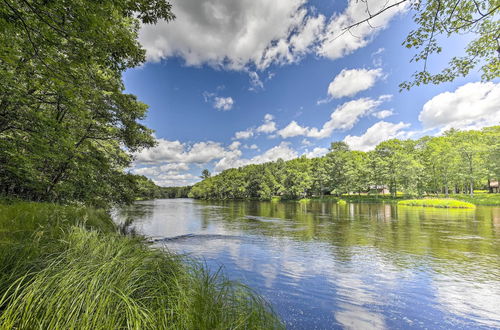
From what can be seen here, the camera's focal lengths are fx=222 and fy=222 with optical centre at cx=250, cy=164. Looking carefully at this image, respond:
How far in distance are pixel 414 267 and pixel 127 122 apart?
14.4m

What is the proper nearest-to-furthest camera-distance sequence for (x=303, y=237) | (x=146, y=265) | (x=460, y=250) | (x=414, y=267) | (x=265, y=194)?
(x=146, y=265) < (x=414, y=267) < (x=460, y=250) < (x=303, y=237) < (x=265, y=194)

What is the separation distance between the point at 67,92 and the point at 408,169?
5283 cm

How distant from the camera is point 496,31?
15.0ft

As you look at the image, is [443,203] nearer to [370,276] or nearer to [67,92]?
[370,276]

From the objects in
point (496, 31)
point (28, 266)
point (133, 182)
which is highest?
point (496, 31)

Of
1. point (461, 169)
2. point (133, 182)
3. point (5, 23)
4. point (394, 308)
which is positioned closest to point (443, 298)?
point (394, 308)

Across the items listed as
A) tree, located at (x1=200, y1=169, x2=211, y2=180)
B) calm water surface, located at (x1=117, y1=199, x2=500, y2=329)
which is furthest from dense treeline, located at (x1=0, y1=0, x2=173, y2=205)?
tree, located at (x1=200, y1=169, x2=211, y2=180)

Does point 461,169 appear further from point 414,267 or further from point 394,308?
point 394,308

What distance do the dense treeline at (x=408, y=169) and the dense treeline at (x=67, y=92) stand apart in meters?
49.9

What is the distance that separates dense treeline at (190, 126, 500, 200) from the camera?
142 ft

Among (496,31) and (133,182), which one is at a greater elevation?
(496,31)

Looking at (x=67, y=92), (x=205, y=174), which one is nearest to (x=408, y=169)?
(x=67, y=92)

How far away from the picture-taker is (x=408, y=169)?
44.0m

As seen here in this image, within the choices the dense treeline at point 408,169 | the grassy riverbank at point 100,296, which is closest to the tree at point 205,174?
the dense treeline at point 408,169
